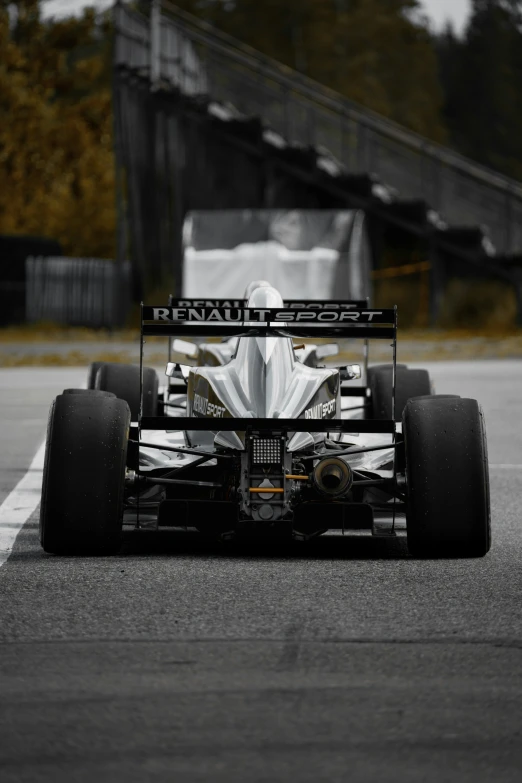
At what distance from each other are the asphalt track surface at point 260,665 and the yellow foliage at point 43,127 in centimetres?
4503

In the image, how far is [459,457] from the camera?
26.6ft

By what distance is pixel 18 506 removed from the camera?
10.2 m

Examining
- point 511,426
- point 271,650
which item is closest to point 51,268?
point 511,426

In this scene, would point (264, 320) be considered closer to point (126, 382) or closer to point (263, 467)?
point (263, 467)

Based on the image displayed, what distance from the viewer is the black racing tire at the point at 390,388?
1139 centimetres

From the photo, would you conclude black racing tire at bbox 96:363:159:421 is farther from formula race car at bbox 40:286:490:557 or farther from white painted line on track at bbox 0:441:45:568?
formula race car at bbox 40:286:490:557

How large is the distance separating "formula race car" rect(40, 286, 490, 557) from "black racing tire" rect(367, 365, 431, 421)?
2.45 m

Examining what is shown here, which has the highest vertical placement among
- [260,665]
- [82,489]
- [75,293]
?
[75,293]

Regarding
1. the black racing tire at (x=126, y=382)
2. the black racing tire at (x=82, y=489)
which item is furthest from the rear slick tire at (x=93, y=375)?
the black racing tire at (x=82, y=489)

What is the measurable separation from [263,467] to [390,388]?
3.32m

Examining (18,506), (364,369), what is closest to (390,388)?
(364,369)

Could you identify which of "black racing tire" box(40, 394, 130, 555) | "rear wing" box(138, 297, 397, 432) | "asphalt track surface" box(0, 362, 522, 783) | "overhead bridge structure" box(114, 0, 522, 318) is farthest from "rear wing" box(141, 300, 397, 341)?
"overhead bridge structure" box(114, 0, 522, 318)

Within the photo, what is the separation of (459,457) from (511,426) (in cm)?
806

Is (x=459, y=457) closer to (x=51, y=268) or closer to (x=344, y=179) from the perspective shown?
(x=344, y=179)
